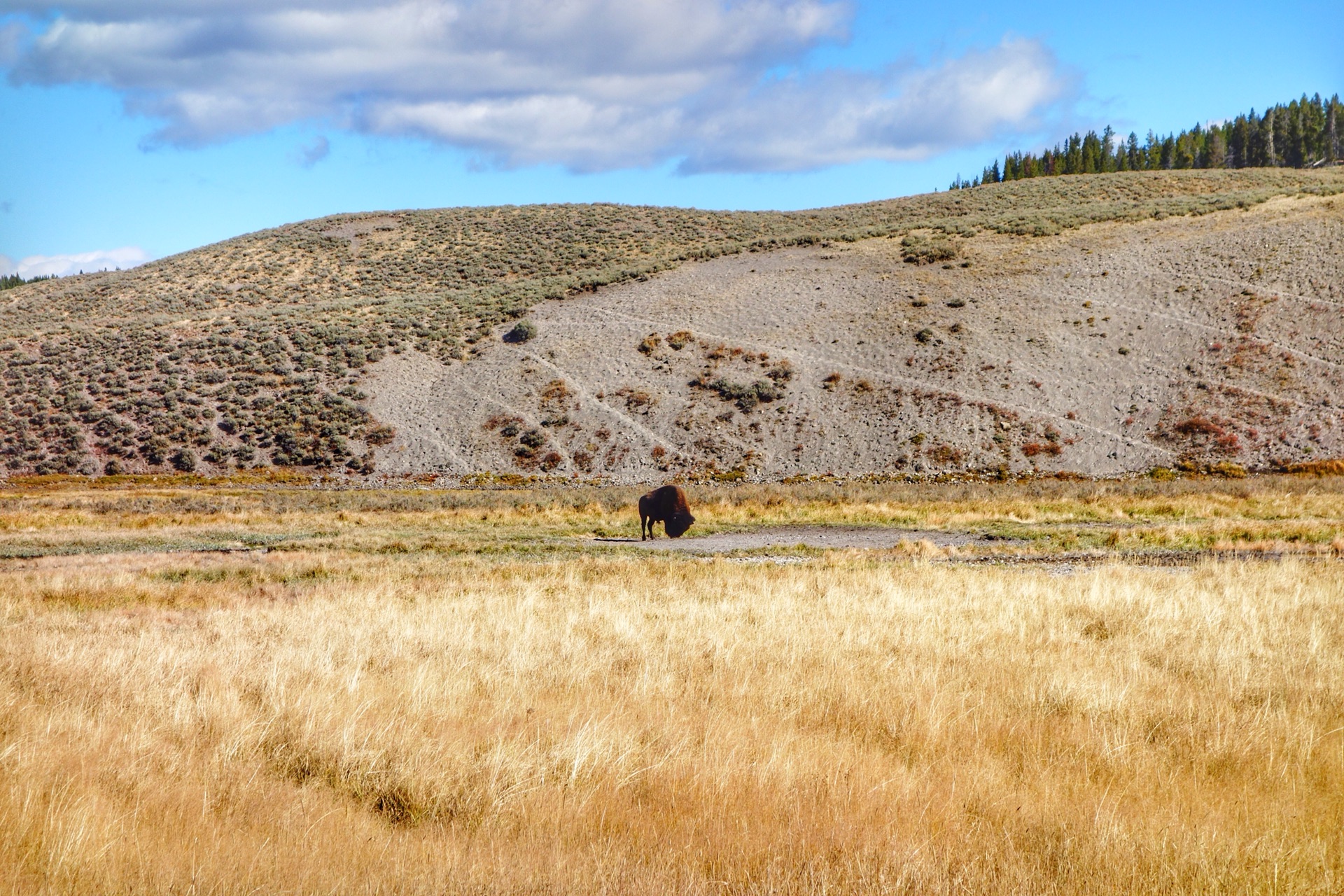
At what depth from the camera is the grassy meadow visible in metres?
4.36

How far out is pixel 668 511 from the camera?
26.4 m

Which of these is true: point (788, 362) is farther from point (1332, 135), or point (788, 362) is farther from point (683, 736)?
point (1332, 135)

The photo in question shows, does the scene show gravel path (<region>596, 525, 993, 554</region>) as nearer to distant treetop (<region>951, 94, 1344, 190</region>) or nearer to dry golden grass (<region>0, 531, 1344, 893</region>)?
dry golden grass (<region>0, 531, 1344, 893</region>)

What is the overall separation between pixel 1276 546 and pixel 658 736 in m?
18.8

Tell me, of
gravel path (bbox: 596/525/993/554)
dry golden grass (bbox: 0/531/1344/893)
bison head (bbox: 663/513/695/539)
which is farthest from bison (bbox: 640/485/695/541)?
dry golden grass (bbox: 0/531/1344/893)

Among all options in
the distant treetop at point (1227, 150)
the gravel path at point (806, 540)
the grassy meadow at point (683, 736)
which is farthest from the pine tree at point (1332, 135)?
the grassy meadow at point (683, 736)

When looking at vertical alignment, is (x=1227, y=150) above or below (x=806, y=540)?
above

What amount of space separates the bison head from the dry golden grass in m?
14.7

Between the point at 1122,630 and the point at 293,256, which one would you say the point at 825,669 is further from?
the point at 293,256

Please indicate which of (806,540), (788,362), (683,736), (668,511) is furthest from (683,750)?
(788,362)

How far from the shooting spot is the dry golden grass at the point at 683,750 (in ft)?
14.2

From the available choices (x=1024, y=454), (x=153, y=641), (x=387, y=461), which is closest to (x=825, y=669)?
(x=153, y=641)

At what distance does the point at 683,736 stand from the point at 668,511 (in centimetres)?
2016

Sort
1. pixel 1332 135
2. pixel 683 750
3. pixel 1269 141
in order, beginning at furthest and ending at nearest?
1. pixel 1332 135
2. pixel 1269 141
3. pixel 683 750
